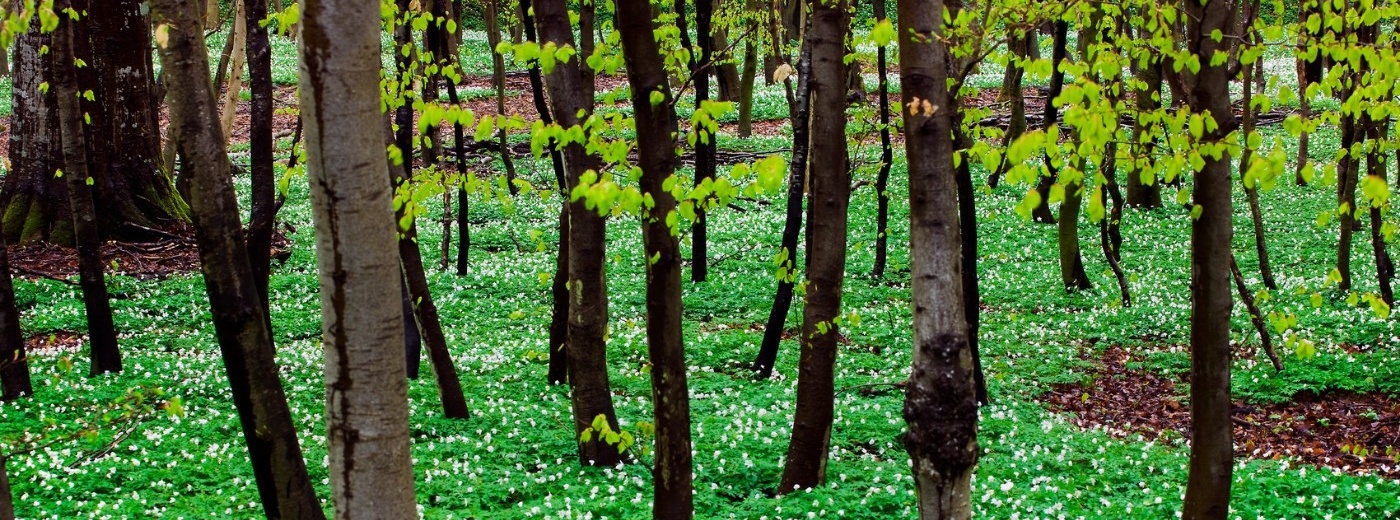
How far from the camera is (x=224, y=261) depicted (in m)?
5.01

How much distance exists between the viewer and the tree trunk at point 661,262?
4723mm

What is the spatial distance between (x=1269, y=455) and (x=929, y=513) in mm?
5548

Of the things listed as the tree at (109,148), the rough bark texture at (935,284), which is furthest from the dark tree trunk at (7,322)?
the rough bark texture at (935,284)

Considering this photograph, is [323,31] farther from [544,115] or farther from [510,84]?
[510,84]

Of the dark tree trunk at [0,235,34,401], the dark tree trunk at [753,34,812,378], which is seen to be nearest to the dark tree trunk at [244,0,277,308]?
the dark tree trunk at [0,235,34,401]

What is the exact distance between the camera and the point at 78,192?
970 centimetres

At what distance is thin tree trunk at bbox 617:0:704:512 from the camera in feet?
15.5

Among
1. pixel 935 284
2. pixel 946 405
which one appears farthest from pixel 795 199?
pixel 946 405

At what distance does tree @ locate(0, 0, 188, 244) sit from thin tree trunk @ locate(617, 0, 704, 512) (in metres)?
13.4

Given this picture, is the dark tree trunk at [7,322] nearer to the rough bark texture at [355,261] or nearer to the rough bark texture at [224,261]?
the rough bark texture at [224,261]

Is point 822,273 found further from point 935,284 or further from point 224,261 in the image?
point 224,261

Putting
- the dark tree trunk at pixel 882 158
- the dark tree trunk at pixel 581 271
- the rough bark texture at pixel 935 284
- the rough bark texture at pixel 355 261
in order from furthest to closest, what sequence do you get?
the dark tree trunk at pixel 882 158, the dark tree trunk at pixel 581 271, the rough bark texture at pixel 935 284, the rough bark texture at pixel 355 261

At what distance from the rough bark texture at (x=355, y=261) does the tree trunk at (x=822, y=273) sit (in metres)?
4.16

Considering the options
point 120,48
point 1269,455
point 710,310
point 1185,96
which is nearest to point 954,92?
point 1185,96
